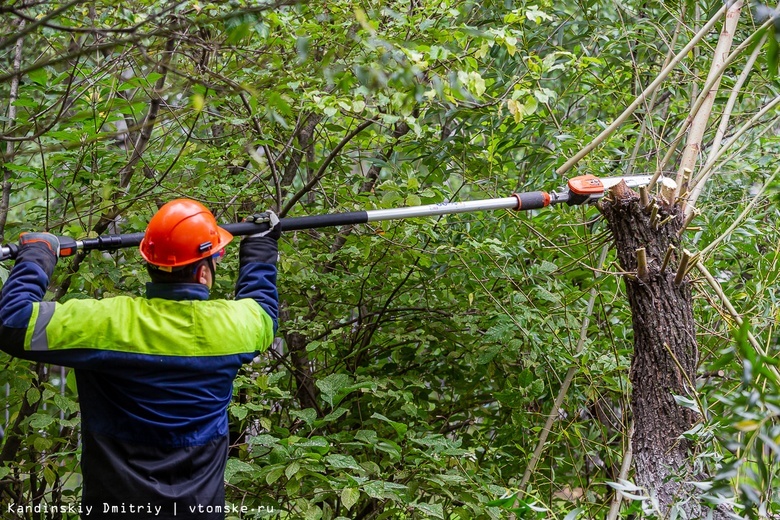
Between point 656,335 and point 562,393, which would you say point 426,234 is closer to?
point 562,393

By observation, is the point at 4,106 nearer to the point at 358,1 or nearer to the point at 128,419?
the point at 358,1

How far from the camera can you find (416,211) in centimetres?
307

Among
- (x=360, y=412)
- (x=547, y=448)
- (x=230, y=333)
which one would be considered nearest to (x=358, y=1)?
(x=230, y=333)

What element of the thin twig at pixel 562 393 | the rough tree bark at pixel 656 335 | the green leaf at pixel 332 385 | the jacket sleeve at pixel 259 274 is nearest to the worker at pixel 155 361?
the jacket sleeve at pixel 259 274

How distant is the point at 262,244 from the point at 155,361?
600 millimetres

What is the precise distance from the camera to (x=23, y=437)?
3.62 metres

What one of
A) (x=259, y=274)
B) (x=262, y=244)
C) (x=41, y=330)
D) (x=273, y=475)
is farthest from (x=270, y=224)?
(x=273, y=475)

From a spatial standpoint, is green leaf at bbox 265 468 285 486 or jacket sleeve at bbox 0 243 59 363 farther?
green leaf at bbox 265 468 285 486

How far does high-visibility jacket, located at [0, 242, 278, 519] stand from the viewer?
7.70 feet

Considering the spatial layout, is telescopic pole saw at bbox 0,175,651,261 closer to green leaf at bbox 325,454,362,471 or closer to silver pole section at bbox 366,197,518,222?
silver pole section at bbox 366,197,518,222

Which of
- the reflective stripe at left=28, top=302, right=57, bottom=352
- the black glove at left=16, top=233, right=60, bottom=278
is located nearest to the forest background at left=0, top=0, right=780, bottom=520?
the black glove at left=16, top=233, right=60, bottom=278

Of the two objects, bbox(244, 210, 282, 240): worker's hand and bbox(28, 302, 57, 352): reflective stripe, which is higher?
bbox(244, 210, 282, 240): worker's hand

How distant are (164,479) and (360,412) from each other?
163 centimetres

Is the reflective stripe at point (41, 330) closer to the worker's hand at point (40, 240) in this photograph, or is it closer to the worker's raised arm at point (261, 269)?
the worker's hand at point (40, 240)
